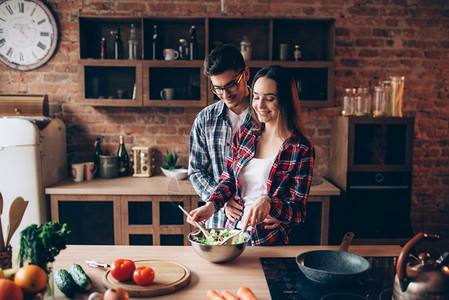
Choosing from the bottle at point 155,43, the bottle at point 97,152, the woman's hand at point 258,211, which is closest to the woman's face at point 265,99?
the woman's hand at point 258,211

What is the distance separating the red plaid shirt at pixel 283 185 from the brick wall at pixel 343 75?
172 cm

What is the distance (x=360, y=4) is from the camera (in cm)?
332

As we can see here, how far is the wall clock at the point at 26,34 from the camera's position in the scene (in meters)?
3.24

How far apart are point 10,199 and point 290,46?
2.58 meters

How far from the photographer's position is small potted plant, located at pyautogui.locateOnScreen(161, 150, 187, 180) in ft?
10.3

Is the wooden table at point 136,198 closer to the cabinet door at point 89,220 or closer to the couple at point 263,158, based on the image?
the cabinet door at point 89,220

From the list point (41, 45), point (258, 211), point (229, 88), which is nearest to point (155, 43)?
point (41, 45)

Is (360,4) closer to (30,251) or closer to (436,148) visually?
(436,148)

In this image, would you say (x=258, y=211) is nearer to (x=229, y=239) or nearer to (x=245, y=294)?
(x=229, y=239)

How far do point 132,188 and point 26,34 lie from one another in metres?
1.72

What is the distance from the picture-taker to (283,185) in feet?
5.54

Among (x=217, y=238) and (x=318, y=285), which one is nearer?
(x=318, y=285)

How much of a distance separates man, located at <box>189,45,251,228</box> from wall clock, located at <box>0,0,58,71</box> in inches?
77.1

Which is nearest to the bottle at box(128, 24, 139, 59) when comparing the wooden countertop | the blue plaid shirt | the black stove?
the wooden countertop
